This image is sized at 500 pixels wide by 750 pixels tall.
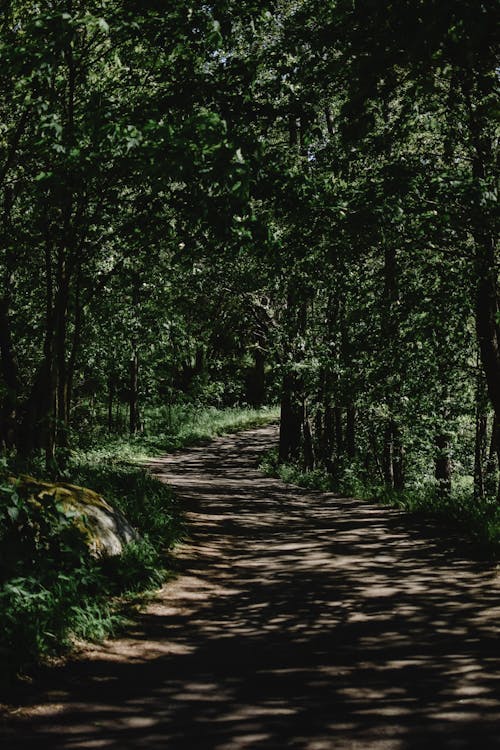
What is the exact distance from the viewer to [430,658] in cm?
498

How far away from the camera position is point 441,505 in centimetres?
1099

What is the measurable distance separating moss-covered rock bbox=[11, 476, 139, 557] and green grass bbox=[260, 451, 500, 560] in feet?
14.6

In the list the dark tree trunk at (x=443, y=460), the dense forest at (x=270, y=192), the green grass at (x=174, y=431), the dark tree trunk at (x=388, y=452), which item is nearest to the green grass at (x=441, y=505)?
the dense forest at (x=270, y=192)

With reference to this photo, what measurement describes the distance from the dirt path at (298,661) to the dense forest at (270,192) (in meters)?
2.07

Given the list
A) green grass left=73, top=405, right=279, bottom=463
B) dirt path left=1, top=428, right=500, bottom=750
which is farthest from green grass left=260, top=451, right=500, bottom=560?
green grass left=73, top=405, right=279, bottom=463

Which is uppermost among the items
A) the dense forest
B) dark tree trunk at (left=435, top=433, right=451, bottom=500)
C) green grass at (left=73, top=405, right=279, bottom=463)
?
the dense forest

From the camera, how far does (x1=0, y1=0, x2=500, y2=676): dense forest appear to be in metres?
6.27

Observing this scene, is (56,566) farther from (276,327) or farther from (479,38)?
(276,327)

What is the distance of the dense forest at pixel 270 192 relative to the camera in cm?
627

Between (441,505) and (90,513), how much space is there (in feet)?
20.7

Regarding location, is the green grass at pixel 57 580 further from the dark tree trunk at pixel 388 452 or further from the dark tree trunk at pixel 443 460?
the dark tree trunk at pixel 443 460

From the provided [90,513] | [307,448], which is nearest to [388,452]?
[307,448]

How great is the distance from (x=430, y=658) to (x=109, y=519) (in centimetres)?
388

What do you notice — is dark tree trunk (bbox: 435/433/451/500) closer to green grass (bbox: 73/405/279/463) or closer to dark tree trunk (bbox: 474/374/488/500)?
dark tree trunk (bbox: 474/374/488/500)
